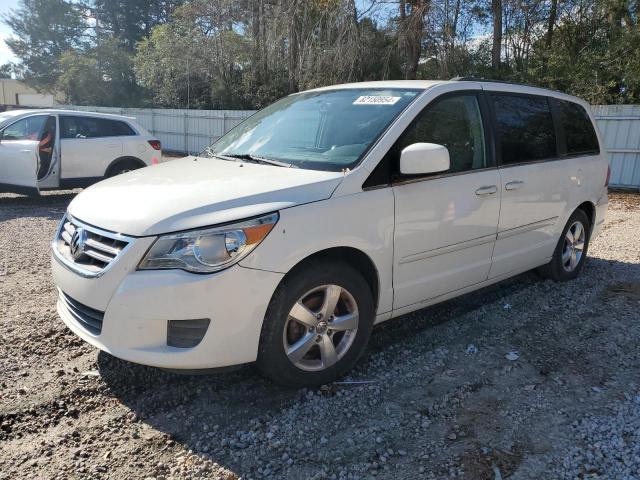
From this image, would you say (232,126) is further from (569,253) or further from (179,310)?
(179,310)

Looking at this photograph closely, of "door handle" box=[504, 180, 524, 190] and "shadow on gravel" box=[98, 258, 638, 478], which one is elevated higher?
"door handle" box=[504, 180, 524, 190]

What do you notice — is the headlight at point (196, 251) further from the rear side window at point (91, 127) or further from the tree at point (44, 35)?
the tree at point (44, 35)

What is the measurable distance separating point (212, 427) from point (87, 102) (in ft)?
128

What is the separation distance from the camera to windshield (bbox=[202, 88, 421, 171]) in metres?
3.47

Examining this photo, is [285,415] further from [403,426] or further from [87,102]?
[87,102]

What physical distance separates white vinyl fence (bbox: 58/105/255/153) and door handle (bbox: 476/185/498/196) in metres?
16.6

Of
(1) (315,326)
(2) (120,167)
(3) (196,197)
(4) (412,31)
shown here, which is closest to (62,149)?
(2) (120,167)

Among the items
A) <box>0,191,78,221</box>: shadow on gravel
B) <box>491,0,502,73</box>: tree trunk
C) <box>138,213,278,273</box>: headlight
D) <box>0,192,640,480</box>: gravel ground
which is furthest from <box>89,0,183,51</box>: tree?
<box>138,213,278,273</box>: headlight

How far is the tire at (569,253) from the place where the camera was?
17.2 feet

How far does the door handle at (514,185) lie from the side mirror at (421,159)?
42.9 inches

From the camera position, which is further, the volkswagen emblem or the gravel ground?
the volkswagen emblem

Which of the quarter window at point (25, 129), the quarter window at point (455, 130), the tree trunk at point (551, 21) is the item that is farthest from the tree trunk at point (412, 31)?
the quarter window at point (455, 130)

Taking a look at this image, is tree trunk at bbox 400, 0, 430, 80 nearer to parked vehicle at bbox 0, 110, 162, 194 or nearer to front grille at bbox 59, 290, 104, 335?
parked vehicle at bbox 0, 110, 162, 194

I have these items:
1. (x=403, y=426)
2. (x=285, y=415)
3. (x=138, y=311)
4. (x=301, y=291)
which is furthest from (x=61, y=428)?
(x=403, y=426)
